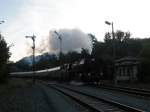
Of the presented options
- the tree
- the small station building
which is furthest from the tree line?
the small station building

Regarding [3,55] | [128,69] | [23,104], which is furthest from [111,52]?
[23,104]

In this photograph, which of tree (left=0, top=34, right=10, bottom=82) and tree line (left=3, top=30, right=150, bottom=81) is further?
tree line (left=3, top=30, right=150, bottom=81)

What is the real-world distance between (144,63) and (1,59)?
67.7ft

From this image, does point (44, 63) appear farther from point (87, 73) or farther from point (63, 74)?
point (87, 73)

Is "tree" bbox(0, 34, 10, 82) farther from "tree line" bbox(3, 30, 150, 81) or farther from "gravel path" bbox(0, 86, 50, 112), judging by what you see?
"gravel path" bbox(0, 86, 50, 112)

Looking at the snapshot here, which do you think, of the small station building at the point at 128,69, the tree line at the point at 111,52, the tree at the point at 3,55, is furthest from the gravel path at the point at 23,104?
the small station building at the point at 128,69

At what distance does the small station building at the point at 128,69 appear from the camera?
60934 mm

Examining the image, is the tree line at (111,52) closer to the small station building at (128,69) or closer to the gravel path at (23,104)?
the small station building at (128,69)

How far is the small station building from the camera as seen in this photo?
200 ft

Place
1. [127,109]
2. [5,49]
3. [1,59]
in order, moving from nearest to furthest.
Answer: [127,109] < [1,59] < [5,49]

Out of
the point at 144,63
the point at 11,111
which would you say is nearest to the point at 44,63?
the point at 144,63

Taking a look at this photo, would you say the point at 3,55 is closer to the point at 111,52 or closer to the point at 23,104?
the point at 23,104

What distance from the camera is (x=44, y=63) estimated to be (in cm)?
16012

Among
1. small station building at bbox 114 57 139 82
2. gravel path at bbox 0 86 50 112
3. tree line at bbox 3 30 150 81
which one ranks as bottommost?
gravel path at bbox 0 86 50 112
